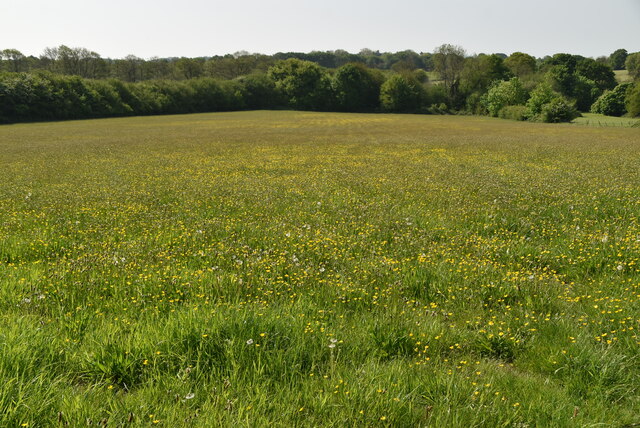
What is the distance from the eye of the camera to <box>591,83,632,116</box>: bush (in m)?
89.4

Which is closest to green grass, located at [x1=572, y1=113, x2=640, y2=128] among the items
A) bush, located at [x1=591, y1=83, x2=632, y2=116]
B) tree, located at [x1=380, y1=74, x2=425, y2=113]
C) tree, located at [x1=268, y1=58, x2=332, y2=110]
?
bush, located at [x1=591, y1=83, x2=632, y2=116]

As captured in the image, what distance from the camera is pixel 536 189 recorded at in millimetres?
12805

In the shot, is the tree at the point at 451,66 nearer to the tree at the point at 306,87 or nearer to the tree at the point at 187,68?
the tree at the point at 306,87

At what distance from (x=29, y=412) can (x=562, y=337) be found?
4845 mm

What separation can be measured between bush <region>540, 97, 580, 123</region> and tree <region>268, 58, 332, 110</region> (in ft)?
200

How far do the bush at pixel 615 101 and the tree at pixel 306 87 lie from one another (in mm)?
69155

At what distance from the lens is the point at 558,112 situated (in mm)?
70562

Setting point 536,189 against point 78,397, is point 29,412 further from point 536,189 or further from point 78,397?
point 536,189

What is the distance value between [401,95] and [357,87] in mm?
14083

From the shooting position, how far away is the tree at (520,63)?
117m

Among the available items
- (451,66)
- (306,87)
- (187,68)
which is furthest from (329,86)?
(187,68)

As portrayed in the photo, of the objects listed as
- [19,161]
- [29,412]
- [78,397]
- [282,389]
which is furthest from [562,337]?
[19,161]

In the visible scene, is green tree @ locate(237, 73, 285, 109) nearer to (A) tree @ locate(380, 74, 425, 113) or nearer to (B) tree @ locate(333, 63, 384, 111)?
(B) tree @ locate(333, 63, 384, 111)

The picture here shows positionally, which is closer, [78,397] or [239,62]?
[78,397]
